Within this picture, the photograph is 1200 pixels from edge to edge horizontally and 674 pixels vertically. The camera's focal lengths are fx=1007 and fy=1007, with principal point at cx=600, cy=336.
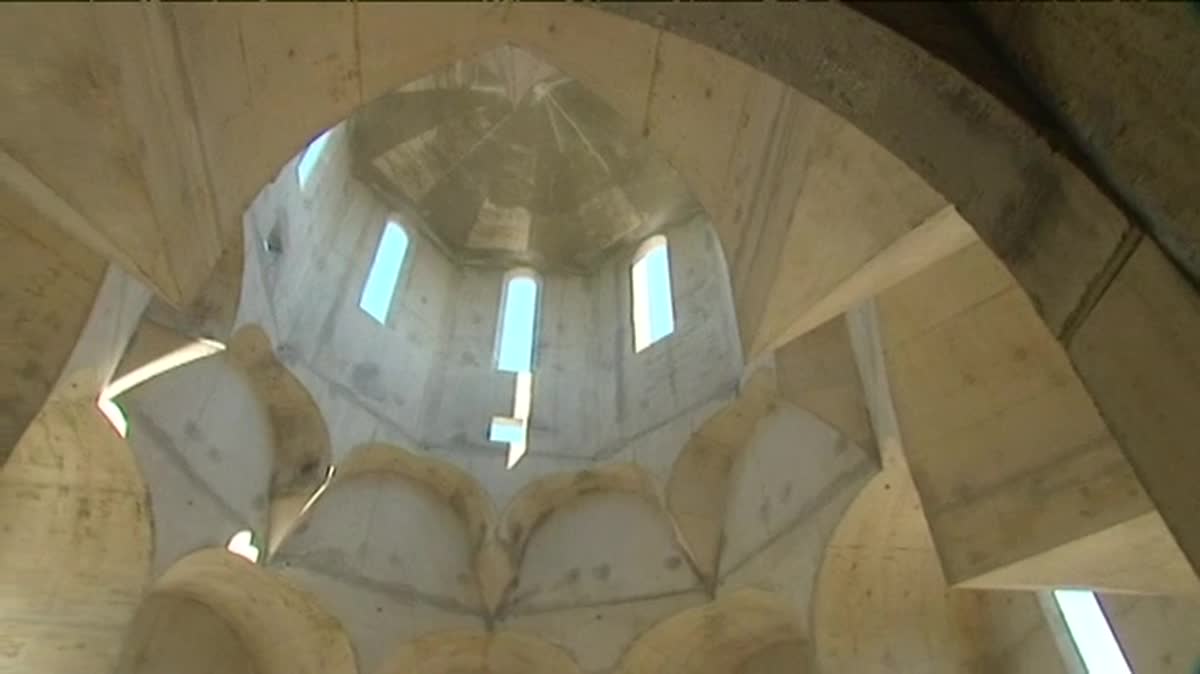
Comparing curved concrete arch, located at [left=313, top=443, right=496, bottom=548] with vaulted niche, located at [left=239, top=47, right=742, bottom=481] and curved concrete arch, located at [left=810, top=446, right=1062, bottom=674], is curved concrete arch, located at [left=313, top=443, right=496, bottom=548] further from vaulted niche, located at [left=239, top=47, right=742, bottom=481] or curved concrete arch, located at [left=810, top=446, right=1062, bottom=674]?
curved concrete arch, located at [left=810, top=446, right=1062, bottom=674]

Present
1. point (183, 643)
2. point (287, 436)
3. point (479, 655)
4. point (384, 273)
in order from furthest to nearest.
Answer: point (384, 273) < point (479, 655) < point (287, 436) < point (183, 643)

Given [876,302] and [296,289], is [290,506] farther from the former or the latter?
[876,302]

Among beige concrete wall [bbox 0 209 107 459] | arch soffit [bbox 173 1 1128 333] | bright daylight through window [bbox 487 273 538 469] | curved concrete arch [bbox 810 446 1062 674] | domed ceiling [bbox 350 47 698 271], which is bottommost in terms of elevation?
arch soffit [bbox 173 1 1128 333]

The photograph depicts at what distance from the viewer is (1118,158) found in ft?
9.59

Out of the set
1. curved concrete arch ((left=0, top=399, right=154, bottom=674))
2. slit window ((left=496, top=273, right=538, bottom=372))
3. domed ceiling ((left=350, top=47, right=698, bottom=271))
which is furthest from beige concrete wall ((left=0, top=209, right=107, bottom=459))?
domed ceiling ((left=350, top=47, right=698, bottom=271))

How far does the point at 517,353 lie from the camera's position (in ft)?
48.6

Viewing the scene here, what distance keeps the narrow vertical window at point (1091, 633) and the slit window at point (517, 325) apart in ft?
25.5

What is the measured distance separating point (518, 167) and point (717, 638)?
8.48 metres

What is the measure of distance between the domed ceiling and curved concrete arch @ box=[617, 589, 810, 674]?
6.36 meters

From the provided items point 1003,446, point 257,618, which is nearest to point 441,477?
point 257,618

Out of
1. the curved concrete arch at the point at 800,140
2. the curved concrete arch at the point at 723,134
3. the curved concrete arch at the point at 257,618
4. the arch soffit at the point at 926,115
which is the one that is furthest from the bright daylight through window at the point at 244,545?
the arch soffit at the point at 926,115

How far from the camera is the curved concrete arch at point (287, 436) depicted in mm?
11352

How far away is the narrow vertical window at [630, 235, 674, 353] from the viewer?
14359 mm

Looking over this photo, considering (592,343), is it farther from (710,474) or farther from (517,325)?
(710,474)
